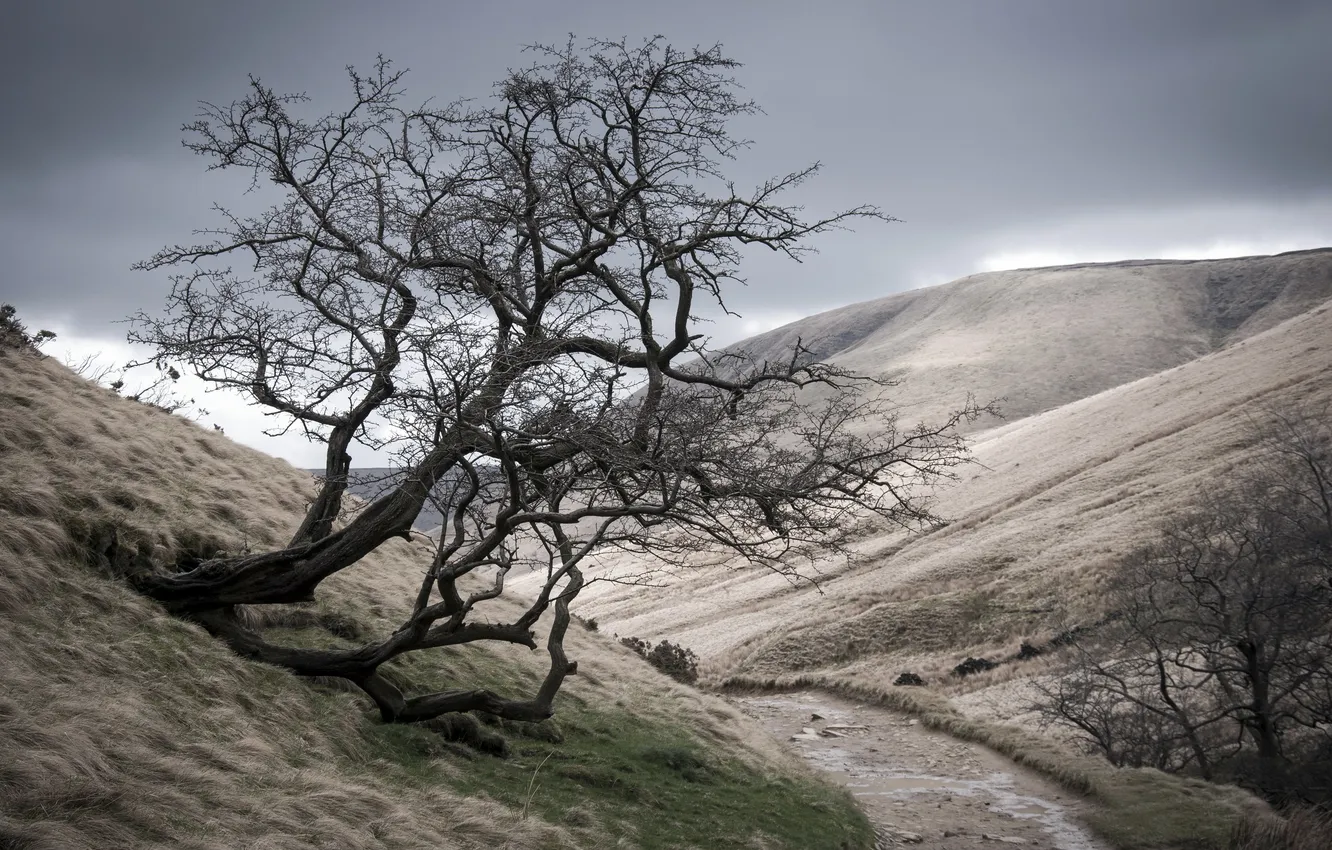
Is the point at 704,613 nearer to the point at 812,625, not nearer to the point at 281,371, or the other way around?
the point at 812,625

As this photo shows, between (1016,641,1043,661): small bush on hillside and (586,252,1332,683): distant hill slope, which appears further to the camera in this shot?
(586,252,1332,683): distant hill slope

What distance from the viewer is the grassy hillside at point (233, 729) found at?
25.0ft

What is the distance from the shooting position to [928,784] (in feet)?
74.5

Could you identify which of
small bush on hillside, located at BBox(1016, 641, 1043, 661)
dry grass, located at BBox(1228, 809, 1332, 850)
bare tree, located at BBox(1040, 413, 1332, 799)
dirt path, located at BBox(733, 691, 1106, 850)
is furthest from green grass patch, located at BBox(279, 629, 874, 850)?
small bush on hillside, located at BBox(1016, 641, 1043, 661)

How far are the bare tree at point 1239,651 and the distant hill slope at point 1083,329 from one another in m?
85.7

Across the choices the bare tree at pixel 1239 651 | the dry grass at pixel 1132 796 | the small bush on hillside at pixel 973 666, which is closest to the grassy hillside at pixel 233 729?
the dry grass at pixel 1132 796

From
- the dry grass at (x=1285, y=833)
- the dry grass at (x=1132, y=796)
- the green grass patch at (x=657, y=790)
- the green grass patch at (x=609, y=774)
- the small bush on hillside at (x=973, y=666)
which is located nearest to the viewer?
the green grass patch at (x=609, y=774)

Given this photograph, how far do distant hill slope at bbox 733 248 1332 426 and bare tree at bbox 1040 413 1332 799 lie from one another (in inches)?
3374

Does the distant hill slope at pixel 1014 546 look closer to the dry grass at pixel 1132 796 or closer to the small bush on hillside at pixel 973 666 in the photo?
the small bush on hillside at pixel 973 666

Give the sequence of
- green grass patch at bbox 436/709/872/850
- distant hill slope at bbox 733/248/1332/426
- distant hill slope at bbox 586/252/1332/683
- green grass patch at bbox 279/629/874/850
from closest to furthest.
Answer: green grass patch at bbox 279/629/874/850 < green grass patch at bbox 436/709/872/850 < distant hill slope at bbox 586/252/1332/683 < distant hill slope at bbox 733/248/1332/426

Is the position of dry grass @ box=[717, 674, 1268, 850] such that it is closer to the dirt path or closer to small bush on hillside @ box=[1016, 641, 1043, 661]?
the dirt path

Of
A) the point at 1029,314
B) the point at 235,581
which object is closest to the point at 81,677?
the point at 235,581

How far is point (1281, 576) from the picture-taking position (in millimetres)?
23391

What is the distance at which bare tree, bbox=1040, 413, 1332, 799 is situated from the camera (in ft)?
72.4
